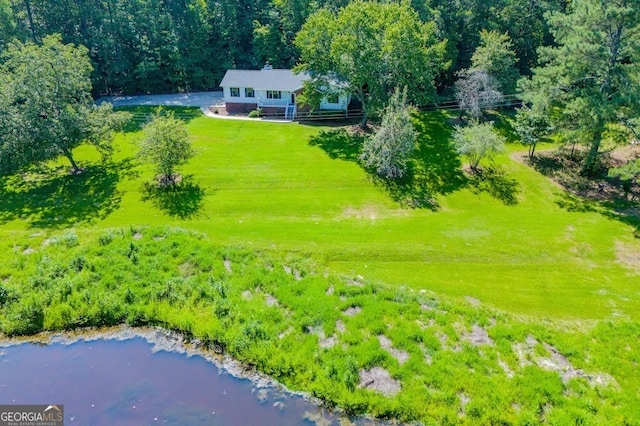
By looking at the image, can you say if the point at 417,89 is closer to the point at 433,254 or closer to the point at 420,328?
the point at 433,254

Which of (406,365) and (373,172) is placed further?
(373,172)

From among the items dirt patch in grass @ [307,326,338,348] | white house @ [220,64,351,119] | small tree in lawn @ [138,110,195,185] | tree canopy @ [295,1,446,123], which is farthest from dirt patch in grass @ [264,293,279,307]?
white house @ [220,64,351,119]

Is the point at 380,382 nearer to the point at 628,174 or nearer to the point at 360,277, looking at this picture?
the point at 360,277

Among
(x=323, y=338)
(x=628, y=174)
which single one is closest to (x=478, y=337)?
(x=323, y=338)

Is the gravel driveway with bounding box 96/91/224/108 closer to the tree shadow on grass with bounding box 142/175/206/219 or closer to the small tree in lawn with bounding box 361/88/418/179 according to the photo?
the tree shadow on grass with bounding box 142/175/206/219

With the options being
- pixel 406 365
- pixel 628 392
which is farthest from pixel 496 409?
pixel 628 392
